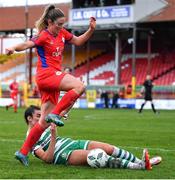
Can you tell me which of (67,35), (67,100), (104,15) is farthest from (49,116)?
(104,15)

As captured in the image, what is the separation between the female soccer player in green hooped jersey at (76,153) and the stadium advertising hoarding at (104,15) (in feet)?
112

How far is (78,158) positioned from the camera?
311 inches

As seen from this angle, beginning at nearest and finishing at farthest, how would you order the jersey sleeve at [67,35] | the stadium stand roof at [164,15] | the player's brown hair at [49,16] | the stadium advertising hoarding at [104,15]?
the player's brown hair at [49,16]
the jersey sleeve at [67,35]
the stadium stand roof at [164,15]
the stadium advertising hoarding at [104,15]

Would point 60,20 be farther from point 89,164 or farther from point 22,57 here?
point 22,57

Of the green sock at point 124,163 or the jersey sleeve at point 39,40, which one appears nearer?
the green sock at point 124,163

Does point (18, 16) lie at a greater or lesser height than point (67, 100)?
greater

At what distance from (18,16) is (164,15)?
48.4 ft

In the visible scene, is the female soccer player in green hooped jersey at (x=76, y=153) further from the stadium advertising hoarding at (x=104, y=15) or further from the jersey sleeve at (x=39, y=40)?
the stadium advertising hoarding at (x=104, y=15)

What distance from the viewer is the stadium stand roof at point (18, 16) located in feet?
161

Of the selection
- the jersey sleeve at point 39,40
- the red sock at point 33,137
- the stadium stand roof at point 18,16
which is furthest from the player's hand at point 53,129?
the stadium stand roof at point 18,16

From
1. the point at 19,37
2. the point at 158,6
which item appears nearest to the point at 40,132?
the point at 158,6

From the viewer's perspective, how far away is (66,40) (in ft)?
28.6

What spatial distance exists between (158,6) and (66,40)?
33.5 m

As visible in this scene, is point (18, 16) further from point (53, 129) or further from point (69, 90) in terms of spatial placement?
point (53, 129)
